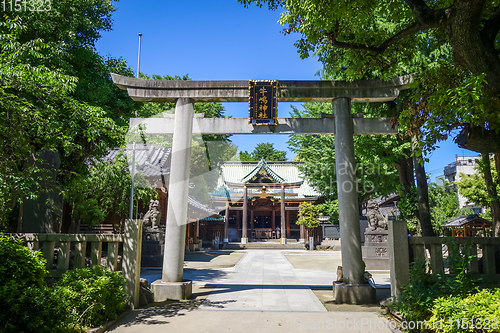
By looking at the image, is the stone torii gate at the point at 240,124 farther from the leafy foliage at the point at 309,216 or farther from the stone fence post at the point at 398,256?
the leafy foliage at the point at 309,216

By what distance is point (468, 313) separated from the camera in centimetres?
395

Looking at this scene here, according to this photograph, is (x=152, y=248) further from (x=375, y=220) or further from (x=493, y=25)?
(x=493, y=25)

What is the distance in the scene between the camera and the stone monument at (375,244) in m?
14.7

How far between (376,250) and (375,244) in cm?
34

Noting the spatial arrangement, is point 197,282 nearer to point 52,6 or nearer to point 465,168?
point 52,6

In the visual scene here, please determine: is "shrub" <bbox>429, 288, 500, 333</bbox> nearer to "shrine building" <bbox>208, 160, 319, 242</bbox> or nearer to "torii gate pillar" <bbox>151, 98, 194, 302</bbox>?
"torii gate pillar" <bbox>151, 98, 194, 302</bbox>

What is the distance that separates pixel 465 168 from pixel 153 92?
60.0 metres

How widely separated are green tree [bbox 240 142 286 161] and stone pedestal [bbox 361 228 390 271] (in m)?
40.1

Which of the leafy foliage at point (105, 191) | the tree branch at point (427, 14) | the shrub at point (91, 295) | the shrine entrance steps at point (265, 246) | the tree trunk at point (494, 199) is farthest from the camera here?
the shrine entrance steps at point (265, 246)

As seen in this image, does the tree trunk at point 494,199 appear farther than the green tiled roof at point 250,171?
No

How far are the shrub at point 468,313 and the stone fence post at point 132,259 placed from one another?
5413 millimetres

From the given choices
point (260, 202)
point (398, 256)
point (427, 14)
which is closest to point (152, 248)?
point (398, 256)

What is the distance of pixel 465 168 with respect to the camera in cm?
5297

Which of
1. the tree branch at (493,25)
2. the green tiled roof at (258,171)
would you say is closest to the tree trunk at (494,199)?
the tree branch at (493,25)
